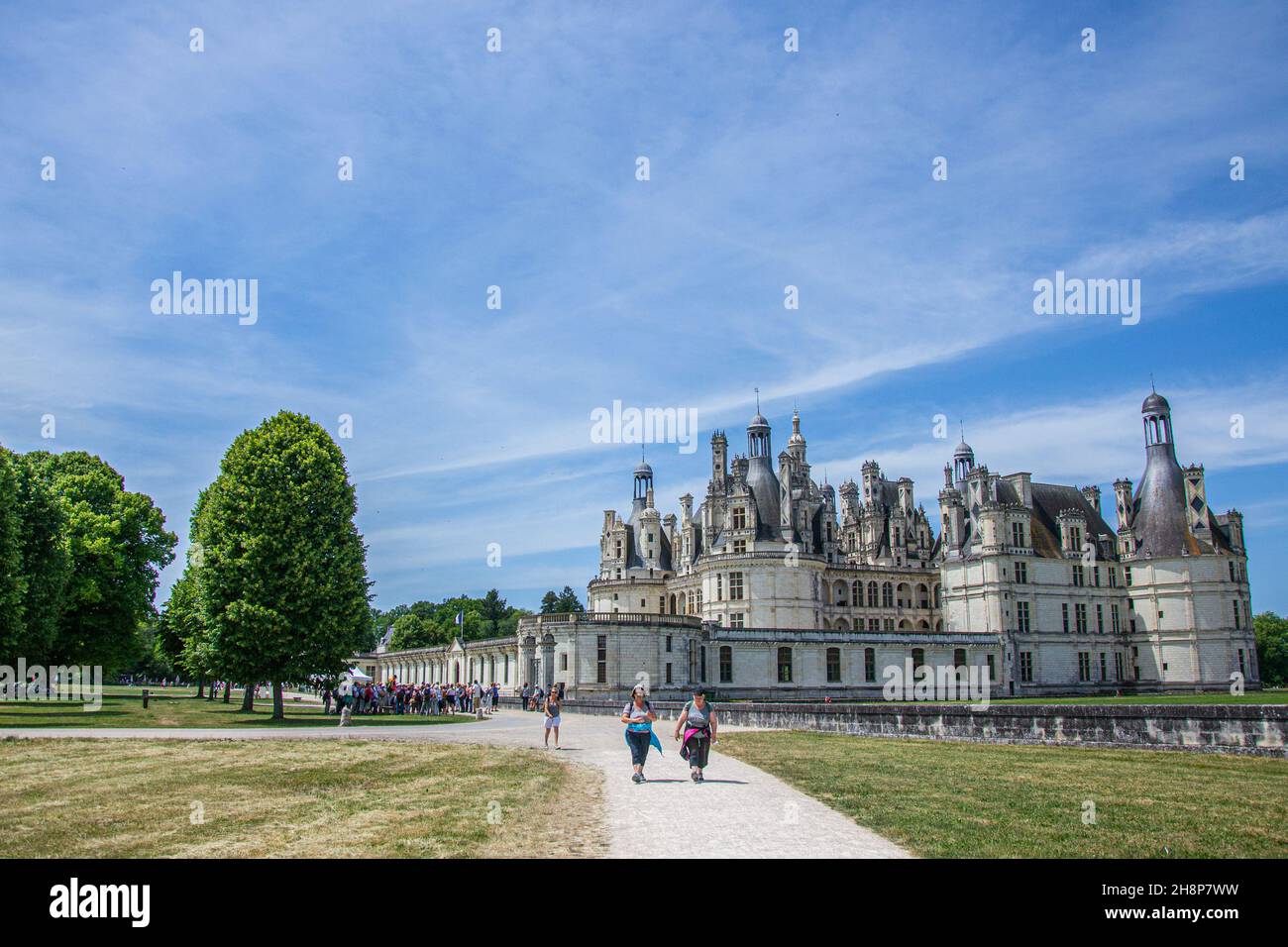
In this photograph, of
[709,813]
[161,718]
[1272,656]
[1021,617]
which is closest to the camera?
[709,813]

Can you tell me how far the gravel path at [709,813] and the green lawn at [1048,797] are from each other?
0.59 meters

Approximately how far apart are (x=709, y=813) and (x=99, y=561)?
44.2m

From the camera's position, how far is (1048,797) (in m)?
14.6

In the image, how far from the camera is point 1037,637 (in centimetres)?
7188

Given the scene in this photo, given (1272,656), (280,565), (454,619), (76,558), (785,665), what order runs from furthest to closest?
(454,619)
(1272,656)
(785,665)
(76,558)
(280,565)

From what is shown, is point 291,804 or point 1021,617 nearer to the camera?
point 291,804

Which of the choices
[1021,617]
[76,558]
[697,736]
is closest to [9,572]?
[76,558]

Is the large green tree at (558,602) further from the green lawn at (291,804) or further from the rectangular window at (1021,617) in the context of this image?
the green lawn at (291,804)

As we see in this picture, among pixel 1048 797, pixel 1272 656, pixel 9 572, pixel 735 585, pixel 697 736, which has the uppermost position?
pixel 9 572

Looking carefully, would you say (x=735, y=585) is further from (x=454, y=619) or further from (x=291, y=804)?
(x=454, y=619)

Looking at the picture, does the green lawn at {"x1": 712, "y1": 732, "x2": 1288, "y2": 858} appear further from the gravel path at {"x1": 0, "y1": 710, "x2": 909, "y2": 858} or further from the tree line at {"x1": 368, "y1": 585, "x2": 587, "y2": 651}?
the tree line at {"x1": 368, "y1": 585, "x2": 587, "y2": 651}

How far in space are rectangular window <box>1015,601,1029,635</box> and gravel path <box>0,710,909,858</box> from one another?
53.1m

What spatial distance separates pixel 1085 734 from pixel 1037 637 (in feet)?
167

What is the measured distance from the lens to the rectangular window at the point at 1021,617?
7125 centimetres
